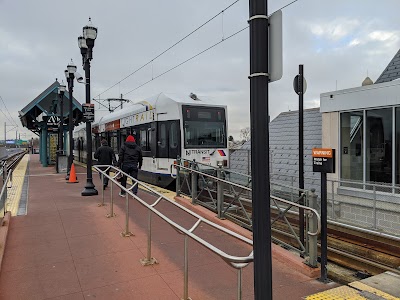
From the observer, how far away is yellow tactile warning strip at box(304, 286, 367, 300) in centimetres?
359

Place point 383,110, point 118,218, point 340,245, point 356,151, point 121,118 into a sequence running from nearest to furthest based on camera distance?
point 118,218, point 340,245, point 383,110, point 356,151, point 121,118

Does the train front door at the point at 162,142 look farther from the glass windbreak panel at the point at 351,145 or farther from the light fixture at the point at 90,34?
the glass windbreak panel at the point at 351,145

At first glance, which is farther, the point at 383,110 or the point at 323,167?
the point at 383,110

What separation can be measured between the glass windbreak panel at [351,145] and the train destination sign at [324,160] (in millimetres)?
5965

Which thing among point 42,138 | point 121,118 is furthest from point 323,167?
point 42,138

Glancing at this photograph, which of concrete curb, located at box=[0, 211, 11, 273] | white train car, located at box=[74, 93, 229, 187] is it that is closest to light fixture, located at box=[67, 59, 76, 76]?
white train car, located at box=[74, 93, 229, 187]

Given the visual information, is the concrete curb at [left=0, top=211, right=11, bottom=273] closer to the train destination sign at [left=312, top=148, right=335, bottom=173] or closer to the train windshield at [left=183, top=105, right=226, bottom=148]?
the train destination sign at [left=312, top=148, right=335, bottom=173]

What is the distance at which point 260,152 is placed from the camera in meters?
2.24

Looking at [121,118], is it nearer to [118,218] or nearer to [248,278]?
[118,218]

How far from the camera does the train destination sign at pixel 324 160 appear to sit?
399 centimetres

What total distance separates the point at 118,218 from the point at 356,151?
6.85m

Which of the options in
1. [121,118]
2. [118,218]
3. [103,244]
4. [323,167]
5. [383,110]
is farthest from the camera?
[121,118]

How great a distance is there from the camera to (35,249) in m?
4.89

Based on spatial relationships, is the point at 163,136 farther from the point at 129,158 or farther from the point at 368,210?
the point at 368,210
